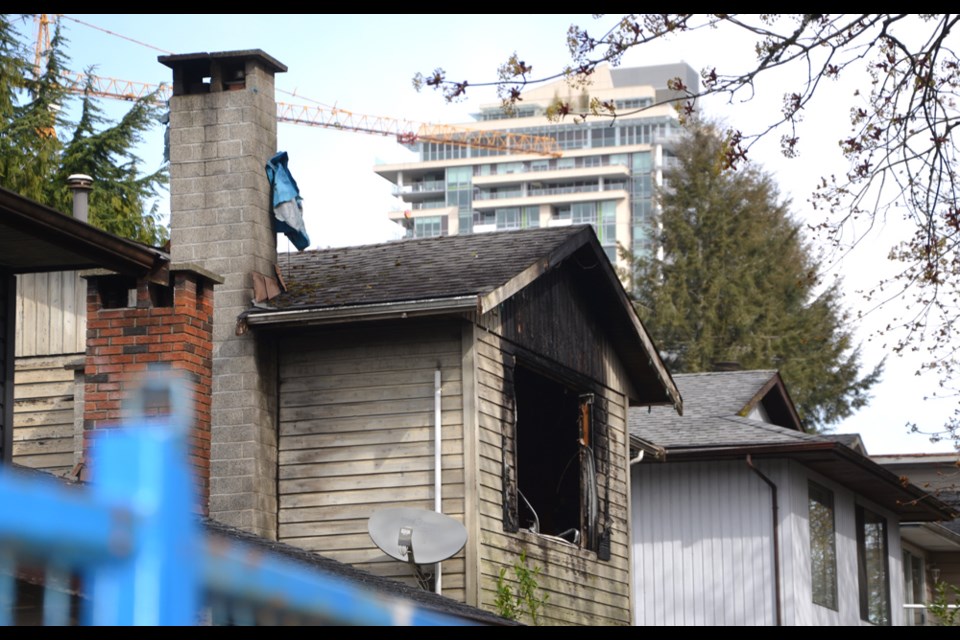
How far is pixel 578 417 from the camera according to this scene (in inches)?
729

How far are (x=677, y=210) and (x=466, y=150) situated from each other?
13935cm

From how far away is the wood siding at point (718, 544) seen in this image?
22422mm

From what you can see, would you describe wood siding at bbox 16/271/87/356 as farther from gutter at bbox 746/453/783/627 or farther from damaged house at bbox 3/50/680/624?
gutter at bbox 746/453/783/627

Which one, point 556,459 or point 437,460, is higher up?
point 556,459

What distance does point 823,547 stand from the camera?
23.5 metres

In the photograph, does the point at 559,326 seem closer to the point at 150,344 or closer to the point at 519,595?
the point at 519,595

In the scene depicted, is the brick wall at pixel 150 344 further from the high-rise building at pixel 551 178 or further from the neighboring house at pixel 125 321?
the high-rise building at pixel 551 178

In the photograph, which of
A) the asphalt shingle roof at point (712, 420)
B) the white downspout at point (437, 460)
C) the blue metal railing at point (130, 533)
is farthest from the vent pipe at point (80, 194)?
the blue metal railing at point (130, 533)

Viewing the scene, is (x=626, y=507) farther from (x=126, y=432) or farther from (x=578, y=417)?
(x=126, y=432)

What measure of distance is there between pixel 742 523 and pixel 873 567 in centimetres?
494

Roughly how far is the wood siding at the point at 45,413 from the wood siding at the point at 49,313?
7.8 inches

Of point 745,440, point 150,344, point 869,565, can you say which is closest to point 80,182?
point 150,344
